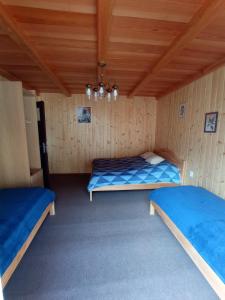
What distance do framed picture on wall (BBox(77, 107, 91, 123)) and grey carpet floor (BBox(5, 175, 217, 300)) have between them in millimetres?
2715

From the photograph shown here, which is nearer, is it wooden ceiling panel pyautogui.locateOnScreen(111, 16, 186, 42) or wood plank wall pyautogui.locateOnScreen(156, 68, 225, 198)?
wooden ceiling panel pyautogui.locateOnScreen(111, 16, 186, 42)

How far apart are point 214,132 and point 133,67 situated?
174 centimetres

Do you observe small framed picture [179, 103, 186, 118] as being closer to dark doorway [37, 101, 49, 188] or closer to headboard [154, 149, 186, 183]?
headboard [154, 149, 186, 183]

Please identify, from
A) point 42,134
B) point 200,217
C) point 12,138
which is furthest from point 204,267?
point 42,134

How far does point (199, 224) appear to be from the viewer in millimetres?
1597

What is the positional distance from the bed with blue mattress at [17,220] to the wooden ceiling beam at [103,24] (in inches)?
83.7

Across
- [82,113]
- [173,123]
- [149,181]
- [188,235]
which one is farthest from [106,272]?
[82,113]

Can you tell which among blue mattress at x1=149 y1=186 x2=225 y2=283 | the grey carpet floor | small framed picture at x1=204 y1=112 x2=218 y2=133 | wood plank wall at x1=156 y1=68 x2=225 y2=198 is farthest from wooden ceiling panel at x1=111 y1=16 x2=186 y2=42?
the grey carpet floor

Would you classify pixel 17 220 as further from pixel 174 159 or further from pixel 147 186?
pixel 174 159

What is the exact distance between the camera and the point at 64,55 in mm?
2406

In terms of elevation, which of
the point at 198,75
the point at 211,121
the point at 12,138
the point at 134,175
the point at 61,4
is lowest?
the point at 134,175

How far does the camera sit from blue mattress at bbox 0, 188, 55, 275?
4.44 ft

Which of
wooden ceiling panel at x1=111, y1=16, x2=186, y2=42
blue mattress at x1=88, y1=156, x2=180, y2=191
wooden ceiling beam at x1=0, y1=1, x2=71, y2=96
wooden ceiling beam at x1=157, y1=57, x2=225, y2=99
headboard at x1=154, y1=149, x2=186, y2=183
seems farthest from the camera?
headboard at x1=154, y1=149, x2=186, y2=183

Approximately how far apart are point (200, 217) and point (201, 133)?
1.68m
